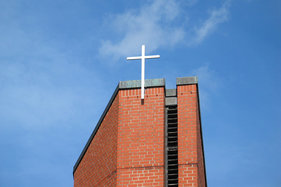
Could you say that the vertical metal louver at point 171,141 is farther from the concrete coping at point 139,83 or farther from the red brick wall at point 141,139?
the concrete coping at point 139,83

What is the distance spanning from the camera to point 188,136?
1750 cm

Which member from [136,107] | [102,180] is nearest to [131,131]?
[136,107]

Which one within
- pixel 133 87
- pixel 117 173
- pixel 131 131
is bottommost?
pixel 117 173

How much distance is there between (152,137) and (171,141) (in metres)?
0.62

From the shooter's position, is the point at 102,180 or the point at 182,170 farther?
the point at 102,180

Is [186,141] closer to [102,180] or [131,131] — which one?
[131,131]

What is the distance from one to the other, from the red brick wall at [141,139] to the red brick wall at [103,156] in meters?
0.30

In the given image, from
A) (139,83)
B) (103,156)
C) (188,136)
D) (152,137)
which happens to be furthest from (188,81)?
(103,156)

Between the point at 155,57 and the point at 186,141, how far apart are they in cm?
302

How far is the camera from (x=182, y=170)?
672 inches

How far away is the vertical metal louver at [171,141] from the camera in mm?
17250

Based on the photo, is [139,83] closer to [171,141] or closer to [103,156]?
[171,141]

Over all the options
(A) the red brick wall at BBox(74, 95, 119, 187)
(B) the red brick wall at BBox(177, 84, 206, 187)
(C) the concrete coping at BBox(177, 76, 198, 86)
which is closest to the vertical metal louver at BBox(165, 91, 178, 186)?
(B) the red brick wall at BBox(177, 84, 206, 187)

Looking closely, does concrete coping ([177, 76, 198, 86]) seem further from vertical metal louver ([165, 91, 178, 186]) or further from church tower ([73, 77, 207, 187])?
vertical metal louver ([165, 91, 178, 186])
